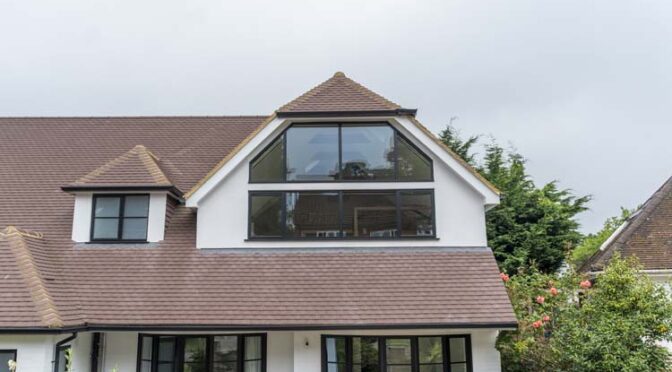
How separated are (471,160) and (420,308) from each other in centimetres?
1749

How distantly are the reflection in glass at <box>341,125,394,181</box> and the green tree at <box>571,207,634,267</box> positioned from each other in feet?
71.7

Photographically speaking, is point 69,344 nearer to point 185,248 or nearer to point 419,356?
point 185,248

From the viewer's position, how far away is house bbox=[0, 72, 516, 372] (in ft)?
31.9

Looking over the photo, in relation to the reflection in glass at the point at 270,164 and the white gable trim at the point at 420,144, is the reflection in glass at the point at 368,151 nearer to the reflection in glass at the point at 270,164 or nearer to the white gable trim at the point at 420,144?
the white gable trim at the point at 420,144

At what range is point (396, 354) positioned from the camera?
33.4ft

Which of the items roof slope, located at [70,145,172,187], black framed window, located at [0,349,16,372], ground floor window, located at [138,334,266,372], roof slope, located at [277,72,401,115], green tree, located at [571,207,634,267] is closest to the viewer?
black framed window, located at [0,349,16,372]

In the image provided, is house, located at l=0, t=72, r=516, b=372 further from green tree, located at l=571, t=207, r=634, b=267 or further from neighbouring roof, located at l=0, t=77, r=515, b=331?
green tree, located at l=571, t=207, r=634, b=267

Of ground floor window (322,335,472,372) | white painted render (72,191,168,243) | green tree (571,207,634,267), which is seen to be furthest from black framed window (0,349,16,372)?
green tree (571,207,634,267)

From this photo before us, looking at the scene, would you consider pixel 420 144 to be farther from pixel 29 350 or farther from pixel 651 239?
pixel 651 239

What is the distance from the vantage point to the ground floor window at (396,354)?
1014cm

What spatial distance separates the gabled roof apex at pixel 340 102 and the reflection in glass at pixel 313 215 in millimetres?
2060

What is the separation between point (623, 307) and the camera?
33.5ft

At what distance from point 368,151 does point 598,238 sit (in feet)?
100

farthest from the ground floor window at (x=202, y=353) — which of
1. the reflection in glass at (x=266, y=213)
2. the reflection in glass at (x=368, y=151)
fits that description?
the reflection in glass at (x=368, y=151)
